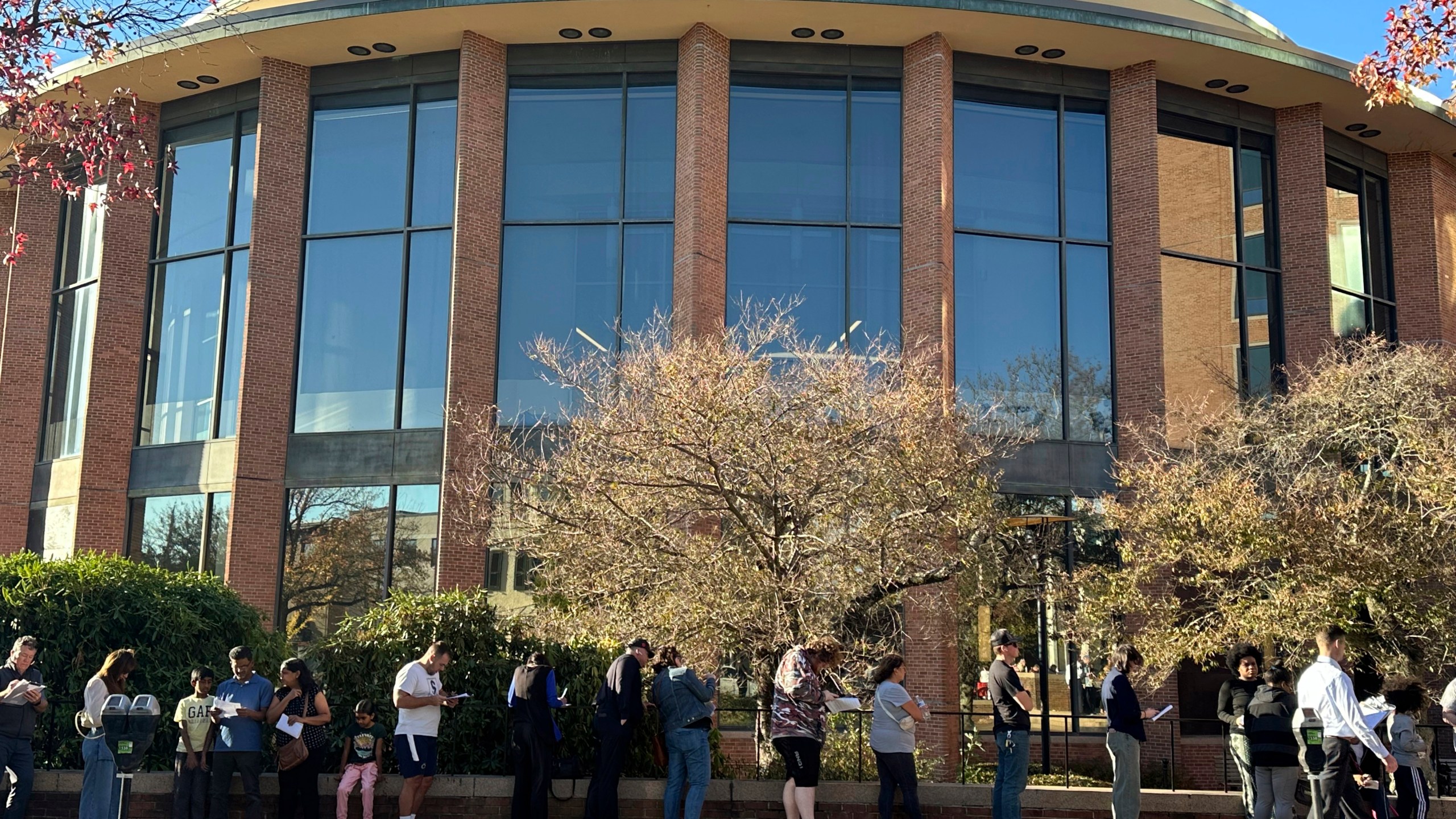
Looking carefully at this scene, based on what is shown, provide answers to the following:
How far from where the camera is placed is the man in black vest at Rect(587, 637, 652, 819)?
38.4ft

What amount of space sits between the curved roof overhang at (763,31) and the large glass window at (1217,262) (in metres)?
1.21

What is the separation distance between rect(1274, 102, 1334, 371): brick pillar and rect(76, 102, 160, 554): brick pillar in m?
20.5

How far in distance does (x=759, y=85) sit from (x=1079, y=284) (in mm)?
6492

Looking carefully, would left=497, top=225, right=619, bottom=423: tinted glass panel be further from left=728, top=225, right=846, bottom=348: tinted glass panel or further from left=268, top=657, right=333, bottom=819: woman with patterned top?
left=268, top=657, right=333, bottom=819: woman with patterned top

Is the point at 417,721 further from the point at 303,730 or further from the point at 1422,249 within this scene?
the point at 1422,249

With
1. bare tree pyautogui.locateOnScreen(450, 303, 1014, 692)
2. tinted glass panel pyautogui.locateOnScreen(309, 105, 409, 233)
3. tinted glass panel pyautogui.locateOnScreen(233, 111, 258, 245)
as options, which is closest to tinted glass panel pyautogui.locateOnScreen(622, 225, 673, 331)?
tinted glass panel pyautogui.locateOnScreen(309, 105, 409, 233)

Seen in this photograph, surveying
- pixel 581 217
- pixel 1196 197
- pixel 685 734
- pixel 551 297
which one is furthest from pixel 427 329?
pixel 1196 197

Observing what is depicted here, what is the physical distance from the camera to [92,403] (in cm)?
2423

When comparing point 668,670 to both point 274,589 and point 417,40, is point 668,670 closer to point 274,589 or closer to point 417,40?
point 274,589

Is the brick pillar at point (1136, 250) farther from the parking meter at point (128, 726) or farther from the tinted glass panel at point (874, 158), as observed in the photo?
the parking meter at point (128, 726)

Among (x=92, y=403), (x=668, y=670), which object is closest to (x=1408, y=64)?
(x=668, y=670)

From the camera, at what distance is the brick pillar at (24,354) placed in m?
26.2

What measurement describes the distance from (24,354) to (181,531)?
6516 mm

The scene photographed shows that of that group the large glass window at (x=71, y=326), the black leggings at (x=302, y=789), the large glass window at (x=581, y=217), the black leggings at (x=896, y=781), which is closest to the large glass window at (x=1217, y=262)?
the large glass window at (x=581, y=217)
